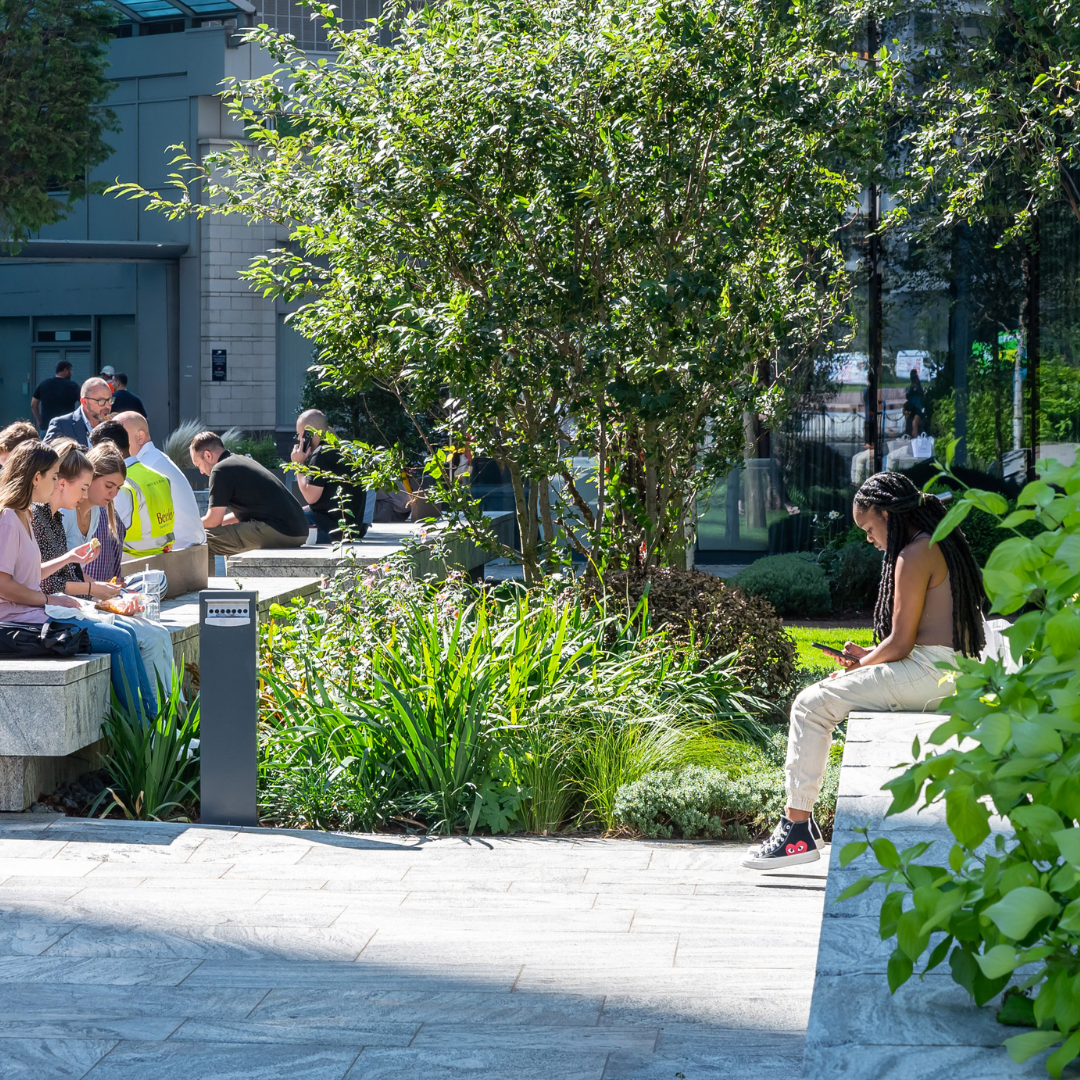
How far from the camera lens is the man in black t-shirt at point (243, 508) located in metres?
11.1

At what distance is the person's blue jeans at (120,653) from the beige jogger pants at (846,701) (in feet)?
10.4

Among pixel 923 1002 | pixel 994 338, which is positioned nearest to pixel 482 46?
pixel 923 1002

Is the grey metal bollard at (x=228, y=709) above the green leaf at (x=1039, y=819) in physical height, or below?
below

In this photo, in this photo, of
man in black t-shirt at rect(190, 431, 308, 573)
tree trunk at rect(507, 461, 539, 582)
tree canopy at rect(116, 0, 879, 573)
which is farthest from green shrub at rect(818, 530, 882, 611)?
man in black t-shirt at rect(190, 431, 308, 573)

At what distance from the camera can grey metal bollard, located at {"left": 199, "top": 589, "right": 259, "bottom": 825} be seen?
20.6 feet

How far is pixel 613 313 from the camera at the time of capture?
26.1 ft

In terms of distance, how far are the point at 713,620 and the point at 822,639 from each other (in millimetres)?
3760

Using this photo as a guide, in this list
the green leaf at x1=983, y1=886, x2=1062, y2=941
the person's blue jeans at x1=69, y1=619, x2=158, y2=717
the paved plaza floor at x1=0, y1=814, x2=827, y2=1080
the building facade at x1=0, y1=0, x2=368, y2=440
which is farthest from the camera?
the building facade at x1=0, y1=0, x2=368, y2=440

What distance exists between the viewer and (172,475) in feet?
30.0

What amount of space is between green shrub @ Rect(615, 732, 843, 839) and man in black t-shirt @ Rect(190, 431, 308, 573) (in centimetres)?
551

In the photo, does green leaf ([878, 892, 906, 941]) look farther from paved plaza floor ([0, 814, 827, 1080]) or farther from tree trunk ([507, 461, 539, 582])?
tree trunk ([507, 461, 539, 582])

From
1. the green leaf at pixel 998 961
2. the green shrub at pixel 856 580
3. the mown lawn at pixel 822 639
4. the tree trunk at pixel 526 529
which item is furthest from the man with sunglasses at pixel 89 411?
the green leaf at pixel 998 961

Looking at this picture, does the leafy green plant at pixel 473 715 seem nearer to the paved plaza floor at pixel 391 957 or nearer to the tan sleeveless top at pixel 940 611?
the paved plaza floor at pixel 391 957

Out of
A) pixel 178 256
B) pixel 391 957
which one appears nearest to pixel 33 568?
pixel 391 957
